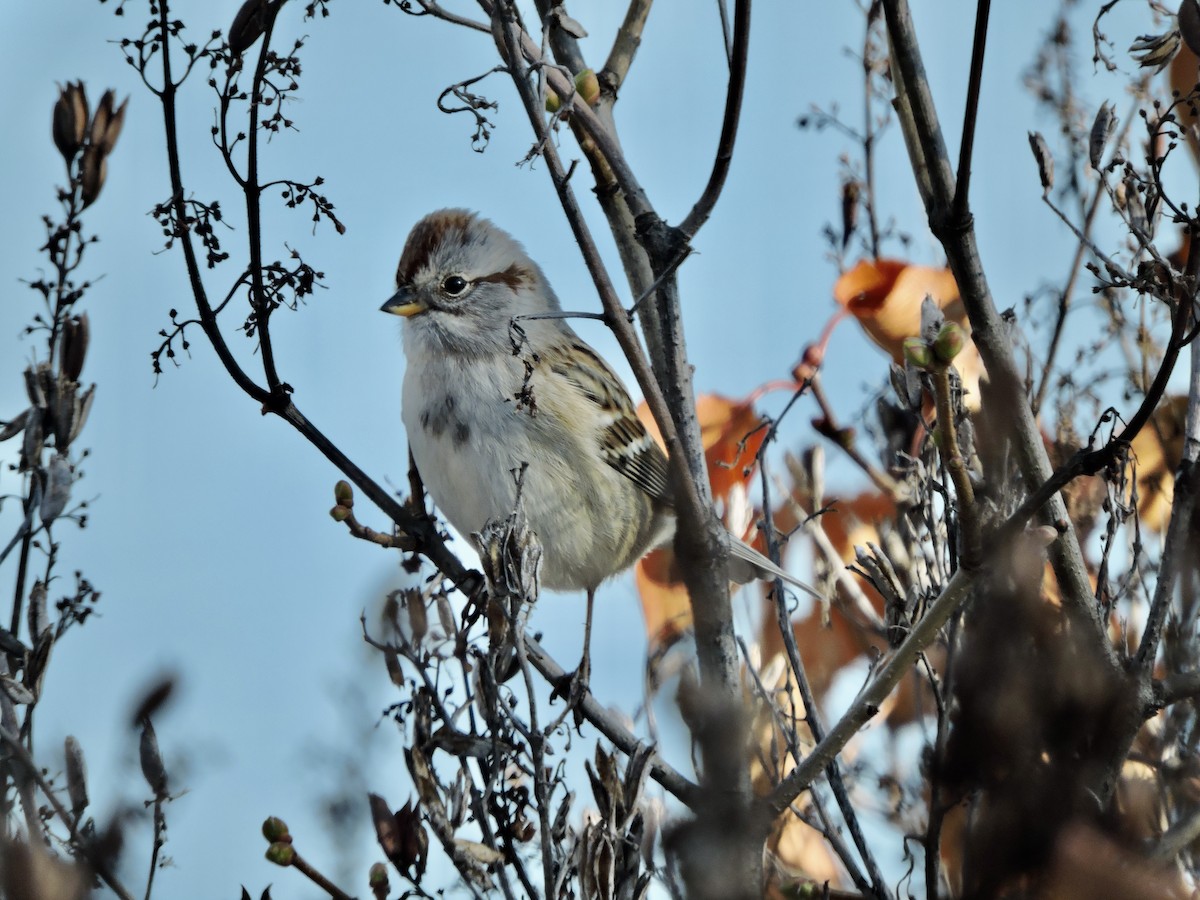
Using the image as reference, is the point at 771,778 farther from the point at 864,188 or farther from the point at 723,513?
the point at 864,188

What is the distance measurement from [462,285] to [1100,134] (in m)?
2.22

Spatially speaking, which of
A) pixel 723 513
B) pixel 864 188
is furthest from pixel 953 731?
pixel 864 188

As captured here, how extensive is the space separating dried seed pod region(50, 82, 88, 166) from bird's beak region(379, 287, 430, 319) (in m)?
1.39

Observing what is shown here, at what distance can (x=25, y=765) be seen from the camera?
1.79 m

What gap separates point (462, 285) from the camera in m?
4.05

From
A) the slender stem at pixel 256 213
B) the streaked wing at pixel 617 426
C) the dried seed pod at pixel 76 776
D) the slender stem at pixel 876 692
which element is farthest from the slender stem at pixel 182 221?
the streaked wing at pixel 617 426

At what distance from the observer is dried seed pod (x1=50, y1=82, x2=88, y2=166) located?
2584mm

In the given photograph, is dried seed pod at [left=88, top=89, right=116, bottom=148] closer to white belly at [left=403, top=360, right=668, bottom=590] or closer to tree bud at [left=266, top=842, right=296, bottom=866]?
white belly at [left=403, top=360, right=668, bottom=590]

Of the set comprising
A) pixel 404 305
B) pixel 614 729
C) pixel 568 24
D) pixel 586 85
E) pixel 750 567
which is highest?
pixel 404 305

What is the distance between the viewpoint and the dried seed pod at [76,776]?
1.94m

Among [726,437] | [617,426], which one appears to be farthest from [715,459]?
[617,426]

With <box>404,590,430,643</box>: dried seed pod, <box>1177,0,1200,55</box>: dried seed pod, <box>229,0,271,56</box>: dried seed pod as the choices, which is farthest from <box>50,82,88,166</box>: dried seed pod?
<box>1177,0,1200,55</box>: dried seed pod

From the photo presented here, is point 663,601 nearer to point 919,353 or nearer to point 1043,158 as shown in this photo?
point 1043,158

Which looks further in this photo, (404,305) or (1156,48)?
(404,305)
